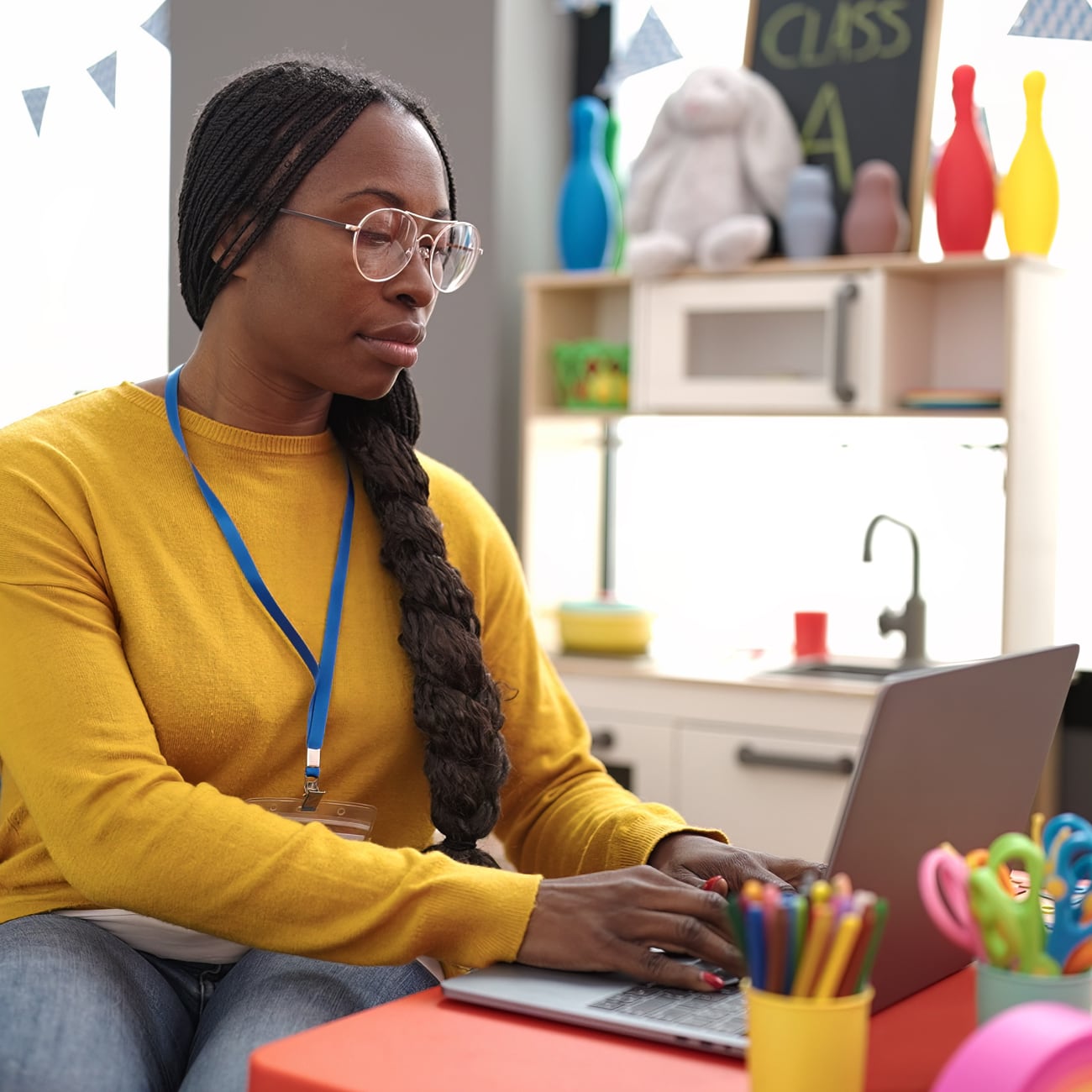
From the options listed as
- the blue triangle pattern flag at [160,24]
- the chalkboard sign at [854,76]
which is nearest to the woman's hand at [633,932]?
the chalkboard sign at [854,76]

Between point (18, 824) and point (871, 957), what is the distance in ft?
3.08

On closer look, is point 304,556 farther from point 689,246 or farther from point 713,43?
point 713,43

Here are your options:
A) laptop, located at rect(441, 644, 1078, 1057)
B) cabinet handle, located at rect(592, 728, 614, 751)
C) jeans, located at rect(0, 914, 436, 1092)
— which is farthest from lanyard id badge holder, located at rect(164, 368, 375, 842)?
cabinet handle, located at rect(592, 728, 614, 751)

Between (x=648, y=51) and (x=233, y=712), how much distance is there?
2.70m

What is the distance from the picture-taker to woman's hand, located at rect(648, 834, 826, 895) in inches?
52.0

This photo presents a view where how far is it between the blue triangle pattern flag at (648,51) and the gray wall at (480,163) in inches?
8.0

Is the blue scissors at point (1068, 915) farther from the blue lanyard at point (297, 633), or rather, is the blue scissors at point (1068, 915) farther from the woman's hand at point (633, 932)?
the blue lanyard at point (297, 633)

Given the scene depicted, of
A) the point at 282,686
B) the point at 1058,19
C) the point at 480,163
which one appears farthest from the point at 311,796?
the point at 1058,19

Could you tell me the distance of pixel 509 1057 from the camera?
3.10ft

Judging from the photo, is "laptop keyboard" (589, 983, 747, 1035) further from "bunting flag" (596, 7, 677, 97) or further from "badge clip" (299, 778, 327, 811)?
"bunting flag" (596, 7, 677, 97)

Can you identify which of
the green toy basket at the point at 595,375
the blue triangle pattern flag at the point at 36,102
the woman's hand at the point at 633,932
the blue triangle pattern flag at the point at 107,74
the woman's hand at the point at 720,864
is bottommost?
the woman's hand at the point at 720,864

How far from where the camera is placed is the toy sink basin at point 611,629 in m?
3.33

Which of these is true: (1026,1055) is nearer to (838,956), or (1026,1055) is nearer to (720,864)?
(838,956)

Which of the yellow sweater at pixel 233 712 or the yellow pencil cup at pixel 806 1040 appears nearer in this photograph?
the yellow pencil cup at pixel 806 1040
